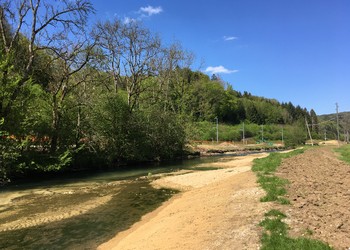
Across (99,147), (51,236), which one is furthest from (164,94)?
(51,236)

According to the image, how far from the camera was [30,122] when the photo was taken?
24094mm

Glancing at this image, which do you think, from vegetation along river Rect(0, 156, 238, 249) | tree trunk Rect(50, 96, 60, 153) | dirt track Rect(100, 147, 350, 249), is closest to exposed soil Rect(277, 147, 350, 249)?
dirt track Rect(100, 147, 350, 249)

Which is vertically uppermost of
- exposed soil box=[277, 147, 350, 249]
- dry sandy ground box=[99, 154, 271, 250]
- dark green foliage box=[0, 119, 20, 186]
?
dark green foliage box=[0, 119, 20, 186]

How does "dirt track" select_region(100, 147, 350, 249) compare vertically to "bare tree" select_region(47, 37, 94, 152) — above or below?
below

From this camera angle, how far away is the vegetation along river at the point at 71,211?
34.0 ft

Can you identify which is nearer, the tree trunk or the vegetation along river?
the vegetation along river

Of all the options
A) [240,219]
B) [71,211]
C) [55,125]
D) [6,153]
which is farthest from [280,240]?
[55,125]

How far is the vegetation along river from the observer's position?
10.4 metres

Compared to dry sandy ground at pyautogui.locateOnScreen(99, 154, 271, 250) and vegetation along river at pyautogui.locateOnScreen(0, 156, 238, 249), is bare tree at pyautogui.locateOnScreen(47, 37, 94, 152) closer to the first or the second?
vegetation along river at pyautogui.locateOnScreen(0, 156, 238, 249)

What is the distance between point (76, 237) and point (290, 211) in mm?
6483

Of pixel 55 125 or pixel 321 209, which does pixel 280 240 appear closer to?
pixel 321 209

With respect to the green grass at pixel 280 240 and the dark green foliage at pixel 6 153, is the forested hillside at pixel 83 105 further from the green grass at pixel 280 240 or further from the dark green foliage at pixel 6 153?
the green grass at pixel 280 240

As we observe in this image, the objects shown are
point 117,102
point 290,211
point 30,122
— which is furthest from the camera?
point 117,102

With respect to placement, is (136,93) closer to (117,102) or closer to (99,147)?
(117,102)
